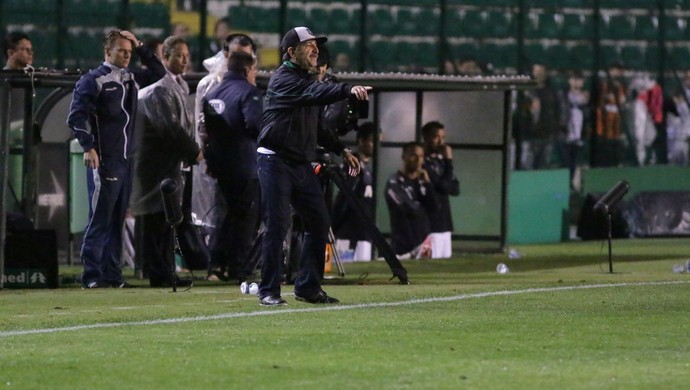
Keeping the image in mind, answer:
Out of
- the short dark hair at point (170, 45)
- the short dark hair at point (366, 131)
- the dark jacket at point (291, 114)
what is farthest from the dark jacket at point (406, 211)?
the dark jacket at point (291, 114)

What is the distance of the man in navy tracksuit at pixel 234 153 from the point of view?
15305 millimetres

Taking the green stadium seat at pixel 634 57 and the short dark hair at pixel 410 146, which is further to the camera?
the green stadium seat at pixel 634 57

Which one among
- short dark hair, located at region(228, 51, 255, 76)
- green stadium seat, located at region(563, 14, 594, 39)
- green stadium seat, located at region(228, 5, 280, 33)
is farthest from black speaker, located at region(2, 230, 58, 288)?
green stadium seat, located at region(563, 14, 594, 39)

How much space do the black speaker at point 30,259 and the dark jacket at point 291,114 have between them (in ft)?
11.5

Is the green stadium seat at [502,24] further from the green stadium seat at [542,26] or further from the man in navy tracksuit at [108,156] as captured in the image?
the man in navy tracksuit at [108,156]

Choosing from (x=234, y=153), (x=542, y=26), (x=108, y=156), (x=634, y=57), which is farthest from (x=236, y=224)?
(x=634, y=57)

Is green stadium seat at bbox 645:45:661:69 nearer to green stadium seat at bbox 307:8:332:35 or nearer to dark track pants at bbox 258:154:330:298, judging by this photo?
green stadium seat at bbox 307:8:332:35

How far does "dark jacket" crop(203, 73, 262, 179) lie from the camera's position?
15234 millimetres

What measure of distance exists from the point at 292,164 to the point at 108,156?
3.13m

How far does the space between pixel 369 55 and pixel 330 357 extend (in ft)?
58.5

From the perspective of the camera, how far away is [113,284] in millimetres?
14898

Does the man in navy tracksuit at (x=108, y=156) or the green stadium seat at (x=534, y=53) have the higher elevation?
the green stadium seat at (x=534, y=53)

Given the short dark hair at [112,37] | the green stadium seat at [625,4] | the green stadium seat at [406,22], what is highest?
the green stadium seat at [625,4]

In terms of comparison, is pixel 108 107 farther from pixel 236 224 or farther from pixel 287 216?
pixel 287 216
